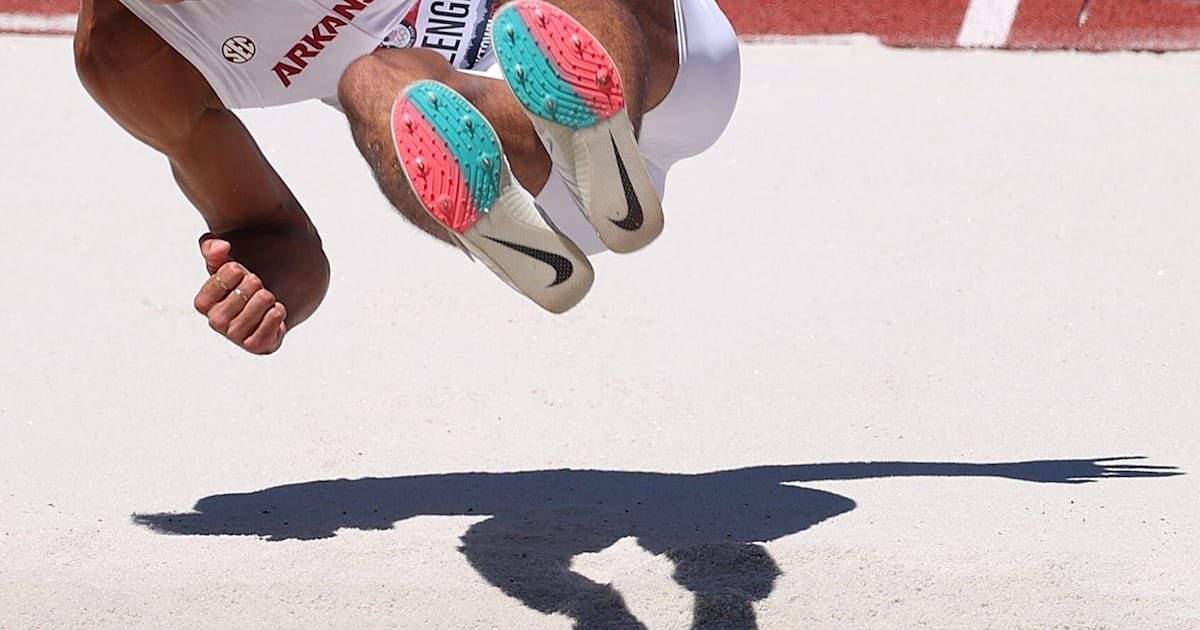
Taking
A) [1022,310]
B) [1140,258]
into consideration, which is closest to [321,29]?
[1022,310]

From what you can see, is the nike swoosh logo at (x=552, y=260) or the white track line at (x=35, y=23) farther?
the white track line at (x=35, y=23)

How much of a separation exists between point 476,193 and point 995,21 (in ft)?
13.4

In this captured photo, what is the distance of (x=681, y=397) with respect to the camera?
133 inches

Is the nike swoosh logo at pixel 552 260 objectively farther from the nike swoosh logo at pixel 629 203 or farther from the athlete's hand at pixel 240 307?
the athlete's hand at pixel 240 307

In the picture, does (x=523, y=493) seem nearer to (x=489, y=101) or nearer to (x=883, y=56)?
(x=489, y=101)

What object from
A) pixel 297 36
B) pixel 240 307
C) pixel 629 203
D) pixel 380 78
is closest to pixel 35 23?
pixel 297 36

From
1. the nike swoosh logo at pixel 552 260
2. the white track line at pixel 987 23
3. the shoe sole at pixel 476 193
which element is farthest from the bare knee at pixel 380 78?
the white track line at pixel 987 23

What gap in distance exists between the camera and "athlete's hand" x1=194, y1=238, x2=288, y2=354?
2287 millimetres

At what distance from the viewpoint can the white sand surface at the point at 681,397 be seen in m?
2.46

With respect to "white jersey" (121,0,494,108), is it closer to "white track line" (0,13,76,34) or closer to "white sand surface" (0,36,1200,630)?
"white sand surface" (0,36,1200,630)

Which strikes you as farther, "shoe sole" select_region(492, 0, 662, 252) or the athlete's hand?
the athlete's hand

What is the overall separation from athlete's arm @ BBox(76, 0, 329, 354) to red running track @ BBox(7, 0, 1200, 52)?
10.7 feet

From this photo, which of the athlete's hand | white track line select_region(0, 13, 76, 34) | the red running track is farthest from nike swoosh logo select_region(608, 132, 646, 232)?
→ white track line select_region(0, 13, 76, 34)

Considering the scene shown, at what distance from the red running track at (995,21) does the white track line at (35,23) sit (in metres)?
2.17
